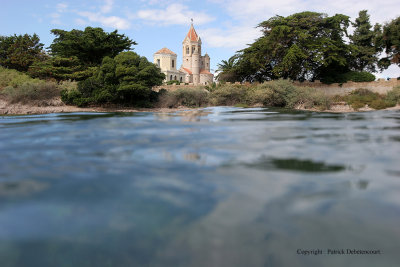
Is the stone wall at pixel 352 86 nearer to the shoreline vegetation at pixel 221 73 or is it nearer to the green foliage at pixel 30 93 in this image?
the shoreline vegetation at pixel 221 73

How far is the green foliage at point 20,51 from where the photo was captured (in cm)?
3344

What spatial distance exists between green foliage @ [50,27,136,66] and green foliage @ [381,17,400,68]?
28.1 metres

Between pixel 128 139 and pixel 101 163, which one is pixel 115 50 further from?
pixel 101 163

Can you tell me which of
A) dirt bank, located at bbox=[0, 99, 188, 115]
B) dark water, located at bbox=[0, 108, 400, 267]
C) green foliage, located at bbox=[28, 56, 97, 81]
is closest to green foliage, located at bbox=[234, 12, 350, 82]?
dirt bank, located at bbox=[0, 99, 188, 115]

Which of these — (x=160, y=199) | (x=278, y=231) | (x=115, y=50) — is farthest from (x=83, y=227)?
(x=115, y=50)

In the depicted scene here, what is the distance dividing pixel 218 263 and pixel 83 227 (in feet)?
4.18

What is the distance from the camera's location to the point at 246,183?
3.48m

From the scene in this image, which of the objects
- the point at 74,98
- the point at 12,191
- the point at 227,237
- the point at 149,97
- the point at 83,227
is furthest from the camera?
the point at 149,97

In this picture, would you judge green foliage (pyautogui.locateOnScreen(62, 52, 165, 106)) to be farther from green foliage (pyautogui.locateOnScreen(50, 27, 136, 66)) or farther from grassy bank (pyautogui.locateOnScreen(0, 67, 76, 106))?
green foliage (pyautogui.locateOnScreen(50, 27, 136, 66))

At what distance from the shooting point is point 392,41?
30906mm

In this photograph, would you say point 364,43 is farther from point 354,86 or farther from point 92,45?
point 92,45

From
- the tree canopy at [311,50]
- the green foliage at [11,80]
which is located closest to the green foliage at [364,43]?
the tree canopy at [311,50]

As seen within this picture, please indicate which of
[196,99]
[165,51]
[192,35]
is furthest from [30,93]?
[192,35]

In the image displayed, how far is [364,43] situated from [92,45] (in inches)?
1341
